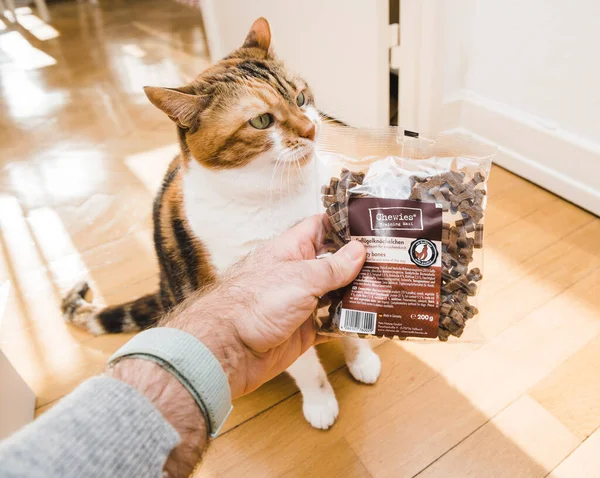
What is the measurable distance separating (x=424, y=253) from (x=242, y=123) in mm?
424

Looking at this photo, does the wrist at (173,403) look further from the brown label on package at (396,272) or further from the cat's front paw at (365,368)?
the cat's front paw at (365,368)

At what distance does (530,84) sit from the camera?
148 centimetres

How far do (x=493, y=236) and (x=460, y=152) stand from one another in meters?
0.73

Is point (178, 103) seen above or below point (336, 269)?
above

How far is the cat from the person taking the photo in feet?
2.75

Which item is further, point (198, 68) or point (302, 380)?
point (198, 68)

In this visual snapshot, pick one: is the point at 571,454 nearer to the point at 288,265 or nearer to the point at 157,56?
the point at 288,265

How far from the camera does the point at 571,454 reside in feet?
2.85

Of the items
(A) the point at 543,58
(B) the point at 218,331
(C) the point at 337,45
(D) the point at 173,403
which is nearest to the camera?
(D) the point at 173,403

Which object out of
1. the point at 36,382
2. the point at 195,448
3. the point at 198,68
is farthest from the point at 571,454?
the point at 198,68

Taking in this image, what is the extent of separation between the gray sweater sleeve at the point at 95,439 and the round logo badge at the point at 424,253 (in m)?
0.41

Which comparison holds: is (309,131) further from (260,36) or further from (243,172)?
(260,36)

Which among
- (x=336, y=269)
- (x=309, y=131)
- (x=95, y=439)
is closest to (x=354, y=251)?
(x=336, y=269)

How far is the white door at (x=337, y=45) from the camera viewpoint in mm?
1634
